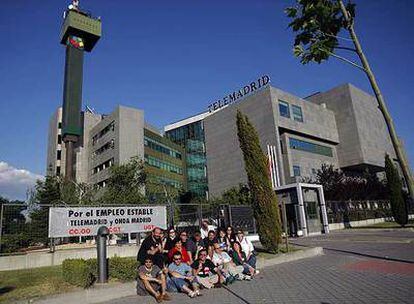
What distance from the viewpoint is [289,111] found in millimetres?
51656

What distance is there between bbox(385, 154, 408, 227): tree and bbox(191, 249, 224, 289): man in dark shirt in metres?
25.3

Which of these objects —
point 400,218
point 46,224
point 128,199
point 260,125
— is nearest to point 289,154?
point 260,125

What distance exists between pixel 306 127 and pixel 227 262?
1829 inches

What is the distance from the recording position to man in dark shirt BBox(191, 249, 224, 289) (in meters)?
8.77

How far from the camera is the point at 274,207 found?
14.4 m

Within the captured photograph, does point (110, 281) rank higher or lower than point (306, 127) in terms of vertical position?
lower

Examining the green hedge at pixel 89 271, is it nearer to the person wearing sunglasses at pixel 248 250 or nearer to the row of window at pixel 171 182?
the person wearing sunglasses at pixel 248 250

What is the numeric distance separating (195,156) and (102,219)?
63.1 m

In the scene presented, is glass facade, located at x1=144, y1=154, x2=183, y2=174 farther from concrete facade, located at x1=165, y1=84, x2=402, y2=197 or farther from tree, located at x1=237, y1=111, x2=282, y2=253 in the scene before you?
tree, located at x1=237, y1=111, x2=282, y2=253

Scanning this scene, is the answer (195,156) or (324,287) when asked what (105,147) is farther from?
(324,287)

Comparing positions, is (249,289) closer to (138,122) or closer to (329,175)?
(329,175)

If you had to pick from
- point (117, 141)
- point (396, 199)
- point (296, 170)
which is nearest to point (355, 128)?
point (296, 170)

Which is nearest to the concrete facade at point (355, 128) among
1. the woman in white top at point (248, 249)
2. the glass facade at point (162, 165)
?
the glass facade at point (162, 165)

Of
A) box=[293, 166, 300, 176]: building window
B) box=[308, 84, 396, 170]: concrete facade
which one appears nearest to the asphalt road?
box=[293, 166, 300, 176]: building window
